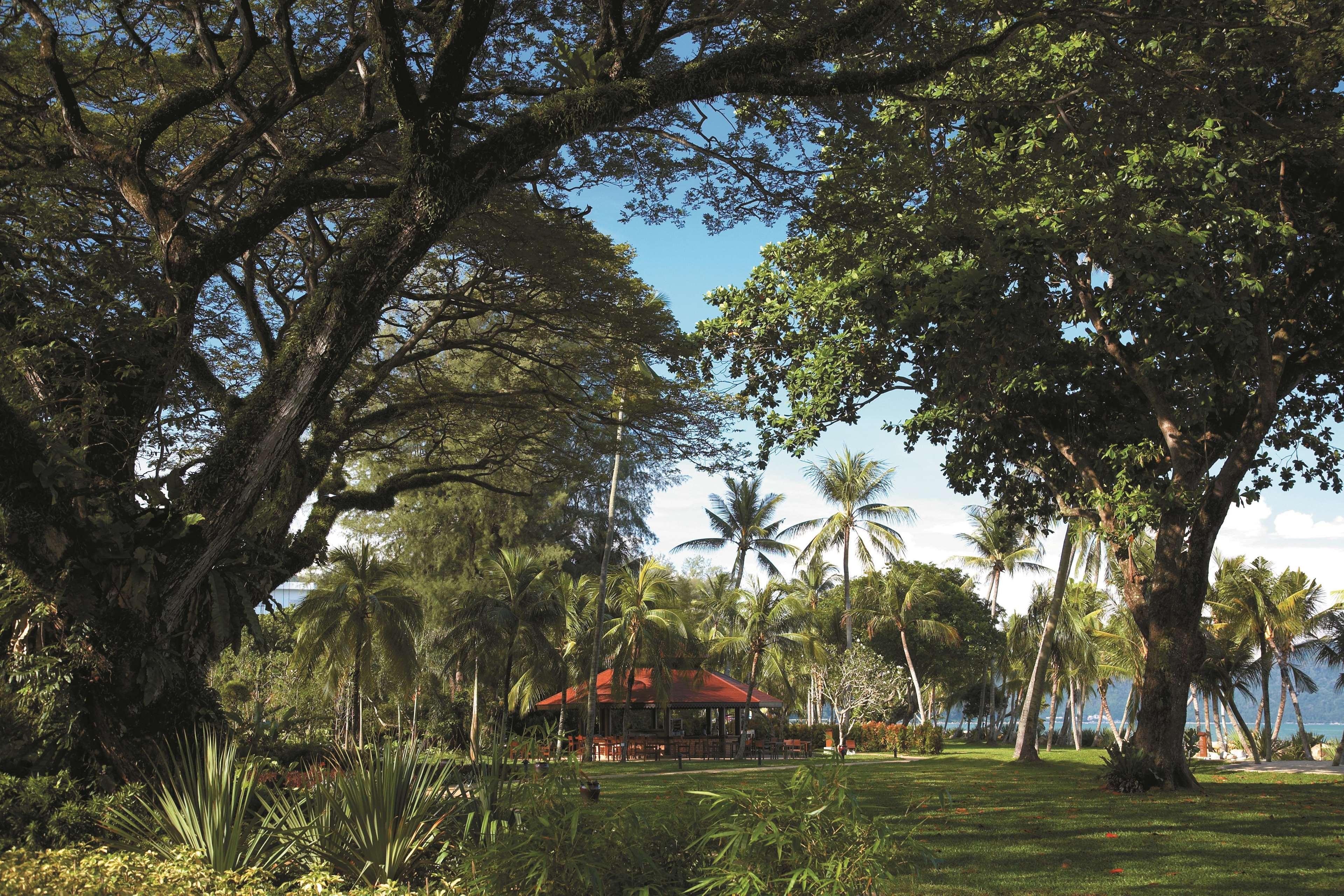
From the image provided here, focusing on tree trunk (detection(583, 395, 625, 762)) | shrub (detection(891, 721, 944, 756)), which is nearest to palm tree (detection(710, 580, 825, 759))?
shrub (detection(891, 721, 944, 756))

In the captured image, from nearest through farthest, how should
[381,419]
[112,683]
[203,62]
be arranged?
[112,683] < [203,62] < [381,419]

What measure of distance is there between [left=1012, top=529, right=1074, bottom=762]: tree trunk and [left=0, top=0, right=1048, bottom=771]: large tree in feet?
53.1

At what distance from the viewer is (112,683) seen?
7.95 meters

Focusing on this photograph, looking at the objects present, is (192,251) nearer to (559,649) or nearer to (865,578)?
(559,649)

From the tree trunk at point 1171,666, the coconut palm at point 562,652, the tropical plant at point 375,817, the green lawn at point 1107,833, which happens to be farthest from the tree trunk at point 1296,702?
the tropical plant at point 375,817

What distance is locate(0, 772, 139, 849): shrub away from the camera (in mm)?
7004

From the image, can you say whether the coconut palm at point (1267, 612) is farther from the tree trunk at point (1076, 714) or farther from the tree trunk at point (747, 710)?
the tree trunk at point (747, 710)

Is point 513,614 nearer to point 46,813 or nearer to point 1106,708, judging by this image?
point 46,813

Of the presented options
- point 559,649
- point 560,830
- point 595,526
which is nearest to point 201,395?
point 560,830

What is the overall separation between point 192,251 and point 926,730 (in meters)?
34.2

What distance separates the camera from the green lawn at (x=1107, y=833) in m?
7.88

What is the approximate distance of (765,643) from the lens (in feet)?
113

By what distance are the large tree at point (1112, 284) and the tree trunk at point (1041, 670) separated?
226 inches

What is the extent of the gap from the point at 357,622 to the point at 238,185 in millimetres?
17414
